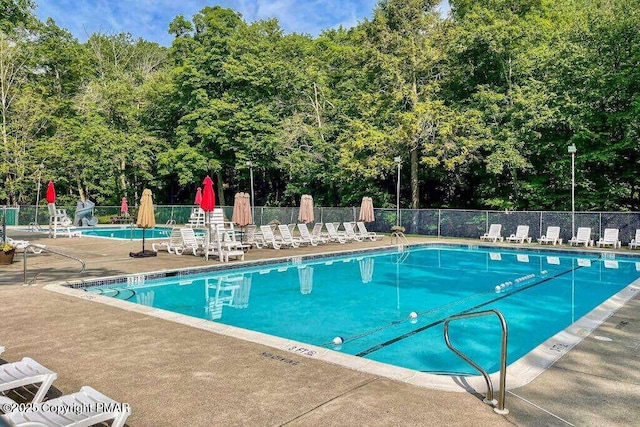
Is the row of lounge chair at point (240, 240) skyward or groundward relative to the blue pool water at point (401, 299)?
skyward

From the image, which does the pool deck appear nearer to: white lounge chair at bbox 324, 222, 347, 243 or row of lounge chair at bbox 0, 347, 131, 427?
row of lounge chair at bbox 0, 347, 131, 427

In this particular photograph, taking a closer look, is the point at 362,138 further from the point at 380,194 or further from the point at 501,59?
the point at 501,59

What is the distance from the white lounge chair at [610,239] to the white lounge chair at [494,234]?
3995mm

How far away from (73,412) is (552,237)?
2085cm

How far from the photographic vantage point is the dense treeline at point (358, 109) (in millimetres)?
22969

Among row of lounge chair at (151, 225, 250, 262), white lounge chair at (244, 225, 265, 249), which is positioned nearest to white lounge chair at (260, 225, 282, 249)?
white lounge chair at (244, 225, 265, 249)

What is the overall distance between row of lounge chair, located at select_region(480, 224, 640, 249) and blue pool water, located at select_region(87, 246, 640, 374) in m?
2.86

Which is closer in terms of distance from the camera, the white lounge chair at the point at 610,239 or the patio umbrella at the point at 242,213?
the patio umbrella at the point at 242,213

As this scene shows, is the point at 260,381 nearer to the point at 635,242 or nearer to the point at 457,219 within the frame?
the point at 635,242

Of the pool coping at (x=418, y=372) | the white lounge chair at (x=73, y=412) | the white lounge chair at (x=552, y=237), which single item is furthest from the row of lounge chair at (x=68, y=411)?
the white lounge chair at (x=552, y=237)

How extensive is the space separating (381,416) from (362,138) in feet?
77.0

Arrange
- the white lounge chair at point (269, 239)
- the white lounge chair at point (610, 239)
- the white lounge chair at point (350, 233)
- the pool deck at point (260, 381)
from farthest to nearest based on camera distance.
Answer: the white lounge chair at point (350, 233) → the white lounge chair at point (610, 239) → the white lounge chair at point (269, 239) → the pool deck at point (260, 381)

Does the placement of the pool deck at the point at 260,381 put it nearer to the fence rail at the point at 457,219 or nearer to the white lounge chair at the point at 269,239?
the white lounge chair at the point at 269,239

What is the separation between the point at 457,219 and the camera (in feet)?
77.1
